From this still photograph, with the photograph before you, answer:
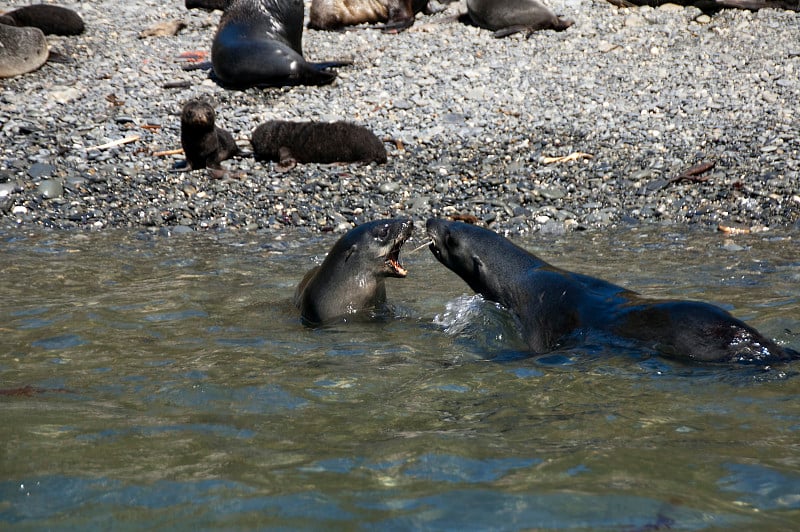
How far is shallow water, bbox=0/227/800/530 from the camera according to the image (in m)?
2.64

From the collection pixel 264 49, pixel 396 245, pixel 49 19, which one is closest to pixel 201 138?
pixel 264 49

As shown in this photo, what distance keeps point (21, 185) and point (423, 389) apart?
348 inches

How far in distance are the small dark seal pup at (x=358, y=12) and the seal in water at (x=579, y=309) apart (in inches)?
497

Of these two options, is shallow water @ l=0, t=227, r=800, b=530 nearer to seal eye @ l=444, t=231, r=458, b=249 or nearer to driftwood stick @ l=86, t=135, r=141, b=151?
seal eye @ l=444, t=231, r=458, b=249

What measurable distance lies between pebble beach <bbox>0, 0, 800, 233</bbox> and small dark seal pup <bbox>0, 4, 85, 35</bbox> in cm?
30

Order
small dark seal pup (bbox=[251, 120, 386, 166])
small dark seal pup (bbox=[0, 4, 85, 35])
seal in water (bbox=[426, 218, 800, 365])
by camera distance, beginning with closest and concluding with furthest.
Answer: seal in water (bbox=[426, 218, 800, 365]), small dark seal pup (bbox=[251, 120, 386, 166]), small dark seal pup (bbox=[0, 4, 85, 35])

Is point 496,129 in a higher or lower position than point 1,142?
higher

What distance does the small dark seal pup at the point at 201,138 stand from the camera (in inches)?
457

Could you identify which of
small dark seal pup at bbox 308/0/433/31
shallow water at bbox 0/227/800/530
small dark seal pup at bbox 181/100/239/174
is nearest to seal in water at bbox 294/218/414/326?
shallow water at bbox 0/227/800/530

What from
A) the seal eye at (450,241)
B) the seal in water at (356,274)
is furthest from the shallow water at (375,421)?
the seal eye at (450,241)

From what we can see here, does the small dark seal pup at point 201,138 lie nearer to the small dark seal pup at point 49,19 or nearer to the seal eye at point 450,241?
the seal eye at point 450,241

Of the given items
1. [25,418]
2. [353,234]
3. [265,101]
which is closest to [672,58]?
[265,101]

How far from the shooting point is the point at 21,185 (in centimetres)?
1146

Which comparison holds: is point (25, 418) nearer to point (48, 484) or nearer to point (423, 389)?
point (48, 484)
